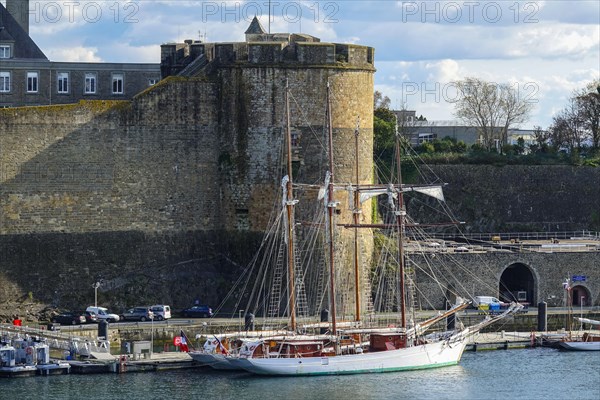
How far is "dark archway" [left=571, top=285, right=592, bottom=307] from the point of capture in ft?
264

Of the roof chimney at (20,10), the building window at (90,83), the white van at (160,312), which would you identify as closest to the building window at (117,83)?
the building window at (90,83)

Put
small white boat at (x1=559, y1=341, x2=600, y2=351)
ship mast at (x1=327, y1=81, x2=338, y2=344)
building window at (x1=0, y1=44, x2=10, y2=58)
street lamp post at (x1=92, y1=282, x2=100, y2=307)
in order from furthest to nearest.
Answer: building window at (x1=0, y1=44, x2=10, y2=58)
small white boat at (x1=559, y1=341, x2=600, y2=351)
street lamp post at (x1=92, y1=282, x2=100, y2=307)
ship mast at (x1=327, y1=81, x2=338, y2=344)

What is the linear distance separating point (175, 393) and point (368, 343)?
335 inches

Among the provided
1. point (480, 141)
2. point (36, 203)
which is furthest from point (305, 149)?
point (480, 141)

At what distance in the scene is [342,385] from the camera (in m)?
65.8

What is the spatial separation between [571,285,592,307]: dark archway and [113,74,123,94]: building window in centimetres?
2219

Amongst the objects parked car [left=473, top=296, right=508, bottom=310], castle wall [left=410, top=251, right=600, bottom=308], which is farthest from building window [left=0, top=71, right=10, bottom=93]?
parked car [left=473, top=296, right=508, bottom=310]

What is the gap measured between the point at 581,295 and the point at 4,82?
25.9m

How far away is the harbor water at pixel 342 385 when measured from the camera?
63.5m

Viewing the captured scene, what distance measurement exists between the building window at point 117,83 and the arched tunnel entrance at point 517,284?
19385 millimetres

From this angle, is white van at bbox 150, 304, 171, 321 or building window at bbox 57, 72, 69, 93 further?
building window at bbox 57, 72, 69, 93

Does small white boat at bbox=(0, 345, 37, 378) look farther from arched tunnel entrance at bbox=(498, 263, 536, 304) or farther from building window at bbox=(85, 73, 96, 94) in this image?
building window at bbox=(85, 73, 96, 94)

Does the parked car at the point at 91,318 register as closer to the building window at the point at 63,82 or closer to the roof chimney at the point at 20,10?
the building window at the point at 63,82

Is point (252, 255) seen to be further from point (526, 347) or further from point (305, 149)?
point (526, 347)
